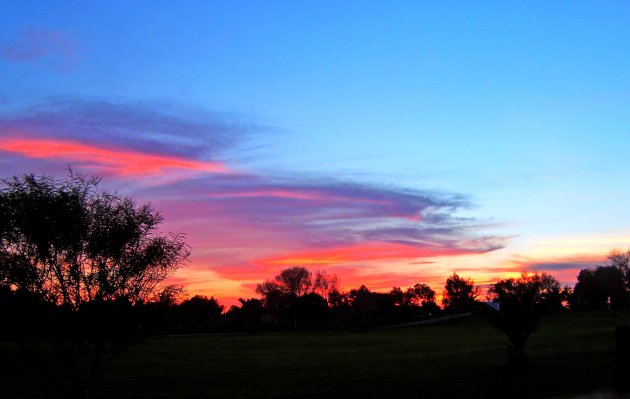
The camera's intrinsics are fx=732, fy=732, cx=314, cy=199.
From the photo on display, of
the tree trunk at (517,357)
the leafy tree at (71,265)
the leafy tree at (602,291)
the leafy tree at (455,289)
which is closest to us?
the leafy tree at (71,265)

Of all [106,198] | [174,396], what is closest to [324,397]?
[174,396]

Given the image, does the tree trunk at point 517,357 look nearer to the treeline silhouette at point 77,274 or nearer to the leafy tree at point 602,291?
the treeline silhouette at point 77,274

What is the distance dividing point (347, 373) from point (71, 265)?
17.3 metres

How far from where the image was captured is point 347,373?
3616 cm

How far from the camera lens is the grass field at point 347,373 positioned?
1113 inches

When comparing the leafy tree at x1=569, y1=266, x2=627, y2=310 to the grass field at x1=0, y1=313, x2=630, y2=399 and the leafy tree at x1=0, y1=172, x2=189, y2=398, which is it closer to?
the grass field at x1=0, y1=313, x2=630, y2=399

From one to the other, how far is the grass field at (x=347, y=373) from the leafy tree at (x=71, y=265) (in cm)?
682

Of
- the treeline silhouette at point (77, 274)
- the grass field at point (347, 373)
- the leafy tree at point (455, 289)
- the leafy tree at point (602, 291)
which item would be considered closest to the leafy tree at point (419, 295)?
the leafy tree at point (455, 289)

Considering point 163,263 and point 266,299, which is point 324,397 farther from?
point 266,299

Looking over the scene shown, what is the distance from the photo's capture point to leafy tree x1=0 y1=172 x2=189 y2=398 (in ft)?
74.1

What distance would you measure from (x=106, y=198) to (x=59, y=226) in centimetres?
194

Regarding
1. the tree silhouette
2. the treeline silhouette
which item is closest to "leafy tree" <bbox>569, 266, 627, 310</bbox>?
the tree silhouette

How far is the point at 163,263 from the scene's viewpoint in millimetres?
24734

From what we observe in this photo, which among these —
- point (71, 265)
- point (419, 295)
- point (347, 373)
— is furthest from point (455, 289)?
point (71, 265)
